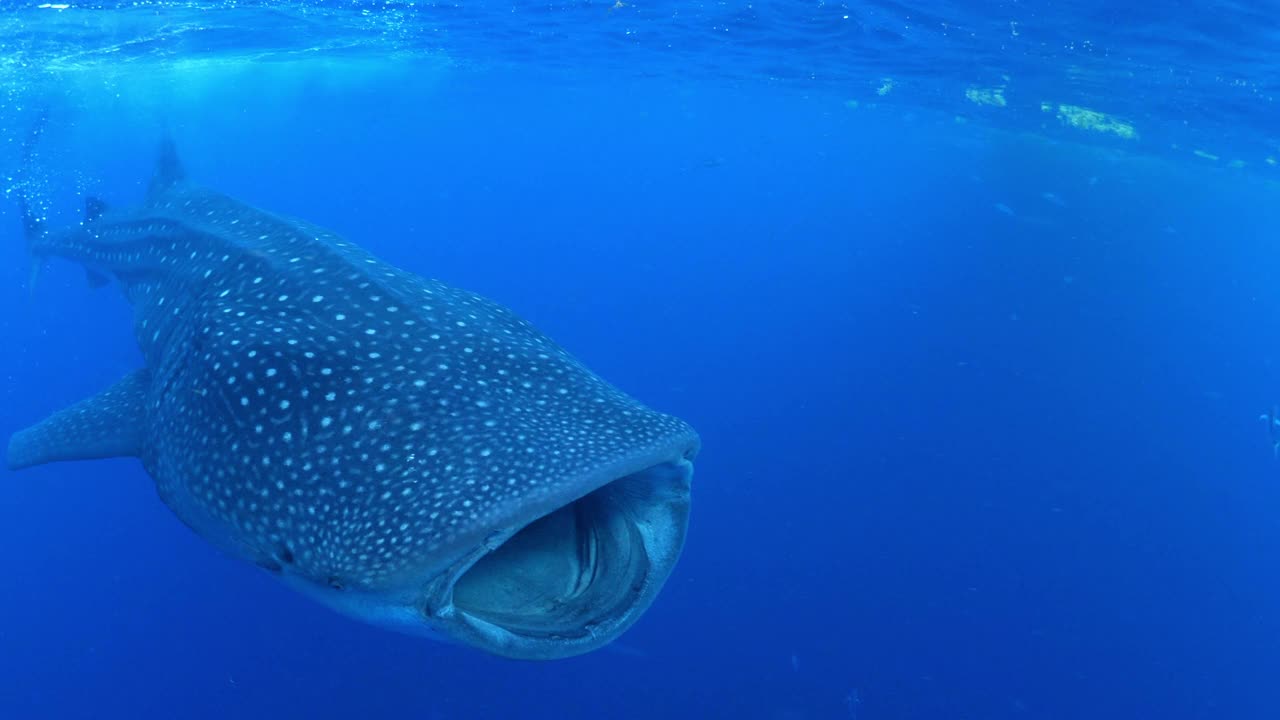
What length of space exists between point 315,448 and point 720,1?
17133 millimetres

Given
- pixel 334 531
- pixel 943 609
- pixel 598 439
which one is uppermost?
pixel 598 439

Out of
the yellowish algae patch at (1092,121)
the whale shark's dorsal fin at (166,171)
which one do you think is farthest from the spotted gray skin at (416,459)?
the yellowish algae patch at (1092,121)

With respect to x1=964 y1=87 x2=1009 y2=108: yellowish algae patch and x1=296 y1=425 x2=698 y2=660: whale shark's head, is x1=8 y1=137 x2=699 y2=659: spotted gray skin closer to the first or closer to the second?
x1=296 y1=425 x2=698 y2=660: whale shark's head

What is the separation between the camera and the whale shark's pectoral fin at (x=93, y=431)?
511 cm

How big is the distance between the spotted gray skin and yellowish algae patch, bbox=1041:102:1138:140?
2930cm

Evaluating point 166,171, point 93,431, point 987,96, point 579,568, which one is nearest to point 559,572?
point 579,568

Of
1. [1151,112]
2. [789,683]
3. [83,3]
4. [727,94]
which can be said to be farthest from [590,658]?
[727,94]

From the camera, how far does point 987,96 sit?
28.2 m

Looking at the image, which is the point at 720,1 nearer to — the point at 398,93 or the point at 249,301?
the point at 249,301

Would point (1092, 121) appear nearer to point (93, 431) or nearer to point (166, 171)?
point (166, 171)

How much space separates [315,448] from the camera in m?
3.28

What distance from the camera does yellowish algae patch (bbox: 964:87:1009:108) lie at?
26.5 metres

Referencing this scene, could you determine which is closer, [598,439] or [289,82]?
[598,439]

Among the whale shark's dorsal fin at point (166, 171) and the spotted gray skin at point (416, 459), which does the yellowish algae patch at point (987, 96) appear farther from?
the spotted gray skin at point (416, 459)
